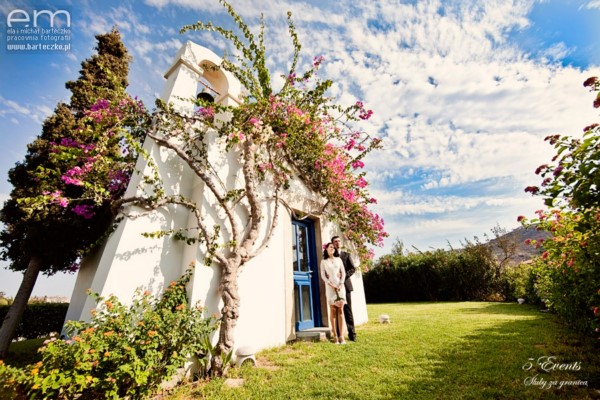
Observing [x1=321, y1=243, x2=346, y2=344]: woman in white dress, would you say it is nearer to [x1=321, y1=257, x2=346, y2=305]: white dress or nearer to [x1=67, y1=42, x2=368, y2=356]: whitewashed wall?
[x1=321, y1=257, x2=346, y2=305]: white dress

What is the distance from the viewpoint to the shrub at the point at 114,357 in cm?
235

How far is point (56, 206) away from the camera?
4.72 meters

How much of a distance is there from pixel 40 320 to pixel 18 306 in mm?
3771

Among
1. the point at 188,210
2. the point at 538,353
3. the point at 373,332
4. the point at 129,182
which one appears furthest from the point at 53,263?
the point at 538,353

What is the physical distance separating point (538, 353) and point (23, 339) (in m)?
11.9

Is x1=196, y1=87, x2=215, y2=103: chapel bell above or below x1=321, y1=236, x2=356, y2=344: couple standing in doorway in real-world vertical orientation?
above

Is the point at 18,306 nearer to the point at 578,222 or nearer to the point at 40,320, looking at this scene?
the point at 40,320

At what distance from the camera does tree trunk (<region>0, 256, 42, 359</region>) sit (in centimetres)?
464

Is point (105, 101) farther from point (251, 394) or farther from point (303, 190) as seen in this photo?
point (251, 394)

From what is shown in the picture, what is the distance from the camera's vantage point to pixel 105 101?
4.88m

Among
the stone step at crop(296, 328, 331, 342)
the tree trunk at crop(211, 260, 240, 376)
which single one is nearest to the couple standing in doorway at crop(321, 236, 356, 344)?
the stone step at crop(296, 328, 331, 342)

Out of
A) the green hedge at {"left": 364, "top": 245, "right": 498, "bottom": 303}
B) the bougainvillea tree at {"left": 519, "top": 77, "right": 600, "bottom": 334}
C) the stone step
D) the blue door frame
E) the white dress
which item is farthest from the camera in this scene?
the green hedge at {"left": 364, "top": 245, "right": 498, "bottom": 303}

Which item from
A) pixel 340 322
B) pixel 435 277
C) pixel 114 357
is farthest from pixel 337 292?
pixel 435 277

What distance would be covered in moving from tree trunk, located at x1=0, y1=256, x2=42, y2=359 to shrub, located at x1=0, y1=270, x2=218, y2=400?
292 centimetres
